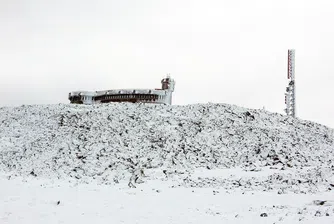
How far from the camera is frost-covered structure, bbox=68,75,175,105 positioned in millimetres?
49375

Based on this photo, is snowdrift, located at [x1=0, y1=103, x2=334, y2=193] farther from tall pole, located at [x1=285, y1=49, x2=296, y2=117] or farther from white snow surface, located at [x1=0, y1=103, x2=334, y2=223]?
tall pole, located at [x1=285, y1=49, x2=296, y2=117]

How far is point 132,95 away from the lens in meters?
→ 49.4

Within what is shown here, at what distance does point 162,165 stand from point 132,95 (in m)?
24.4

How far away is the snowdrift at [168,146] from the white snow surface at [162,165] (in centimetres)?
8

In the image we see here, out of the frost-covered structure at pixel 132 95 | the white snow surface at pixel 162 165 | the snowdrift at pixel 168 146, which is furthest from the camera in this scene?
the frost-covered structure at pixel 132 95

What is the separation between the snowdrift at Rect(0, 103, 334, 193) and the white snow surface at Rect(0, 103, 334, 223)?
0.08 metres

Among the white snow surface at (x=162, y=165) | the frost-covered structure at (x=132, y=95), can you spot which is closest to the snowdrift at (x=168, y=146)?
the white snow surface at (x=162, y=165)

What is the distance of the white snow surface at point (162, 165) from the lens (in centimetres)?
1761

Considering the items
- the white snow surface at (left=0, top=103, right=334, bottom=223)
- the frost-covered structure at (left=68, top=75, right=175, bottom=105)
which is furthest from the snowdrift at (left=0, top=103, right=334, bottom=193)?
the frost-covered structure at (left=68, top=75, right=175, bottom=105)

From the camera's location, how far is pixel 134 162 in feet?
86.1

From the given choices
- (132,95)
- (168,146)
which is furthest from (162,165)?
(132,95)

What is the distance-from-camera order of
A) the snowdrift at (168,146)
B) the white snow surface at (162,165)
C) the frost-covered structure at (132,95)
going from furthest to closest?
the frost-covered structure at (132,95)
the snowdrift at (168,146)
the white snow surface at (162,165)

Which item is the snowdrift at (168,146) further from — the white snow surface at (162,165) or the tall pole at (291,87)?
the tall pole at (291,87)

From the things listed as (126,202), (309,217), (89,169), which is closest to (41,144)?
(89,169)
